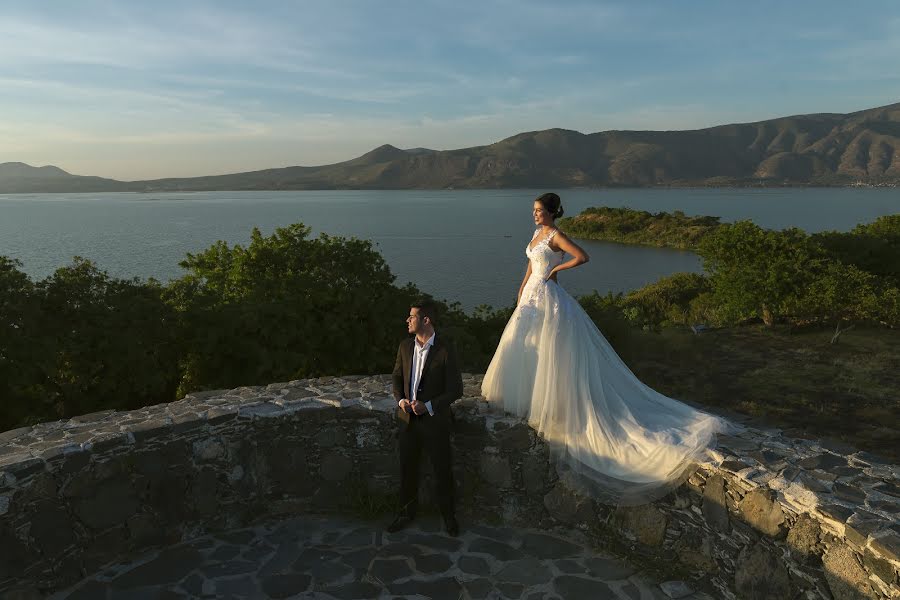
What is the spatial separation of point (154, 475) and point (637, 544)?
4.41 metres

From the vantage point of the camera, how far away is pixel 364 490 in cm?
614

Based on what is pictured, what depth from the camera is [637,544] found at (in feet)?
17.1

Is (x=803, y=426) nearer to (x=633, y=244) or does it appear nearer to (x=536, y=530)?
(x=536, y=530)

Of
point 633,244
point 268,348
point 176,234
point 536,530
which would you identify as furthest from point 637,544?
point 176,234

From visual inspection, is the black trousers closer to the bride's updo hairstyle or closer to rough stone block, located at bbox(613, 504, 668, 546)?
rough stone block, located at bbox(613, 504, 668, 546)

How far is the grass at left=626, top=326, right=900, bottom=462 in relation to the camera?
1012cm

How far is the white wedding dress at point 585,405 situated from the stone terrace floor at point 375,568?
0.70 metres

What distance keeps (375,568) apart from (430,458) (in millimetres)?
1181

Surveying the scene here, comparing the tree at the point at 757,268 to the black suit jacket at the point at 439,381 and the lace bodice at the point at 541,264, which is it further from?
the black suit jacket at the point at 439,381

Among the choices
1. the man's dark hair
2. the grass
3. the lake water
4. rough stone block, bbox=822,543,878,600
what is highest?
the man's dark hair

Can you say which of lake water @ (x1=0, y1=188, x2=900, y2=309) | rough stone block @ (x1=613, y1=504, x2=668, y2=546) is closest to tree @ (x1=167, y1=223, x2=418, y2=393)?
rough stone block @ (x1=613, y1=504, x2=668, y2=546)

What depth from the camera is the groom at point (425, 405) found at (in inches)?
223

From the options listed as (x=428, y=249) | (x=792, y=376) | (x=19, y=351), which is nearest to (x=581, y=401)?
(x=19, y=351)

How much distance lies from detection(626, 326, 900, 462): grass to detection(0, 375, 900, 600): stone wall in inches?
75.1
